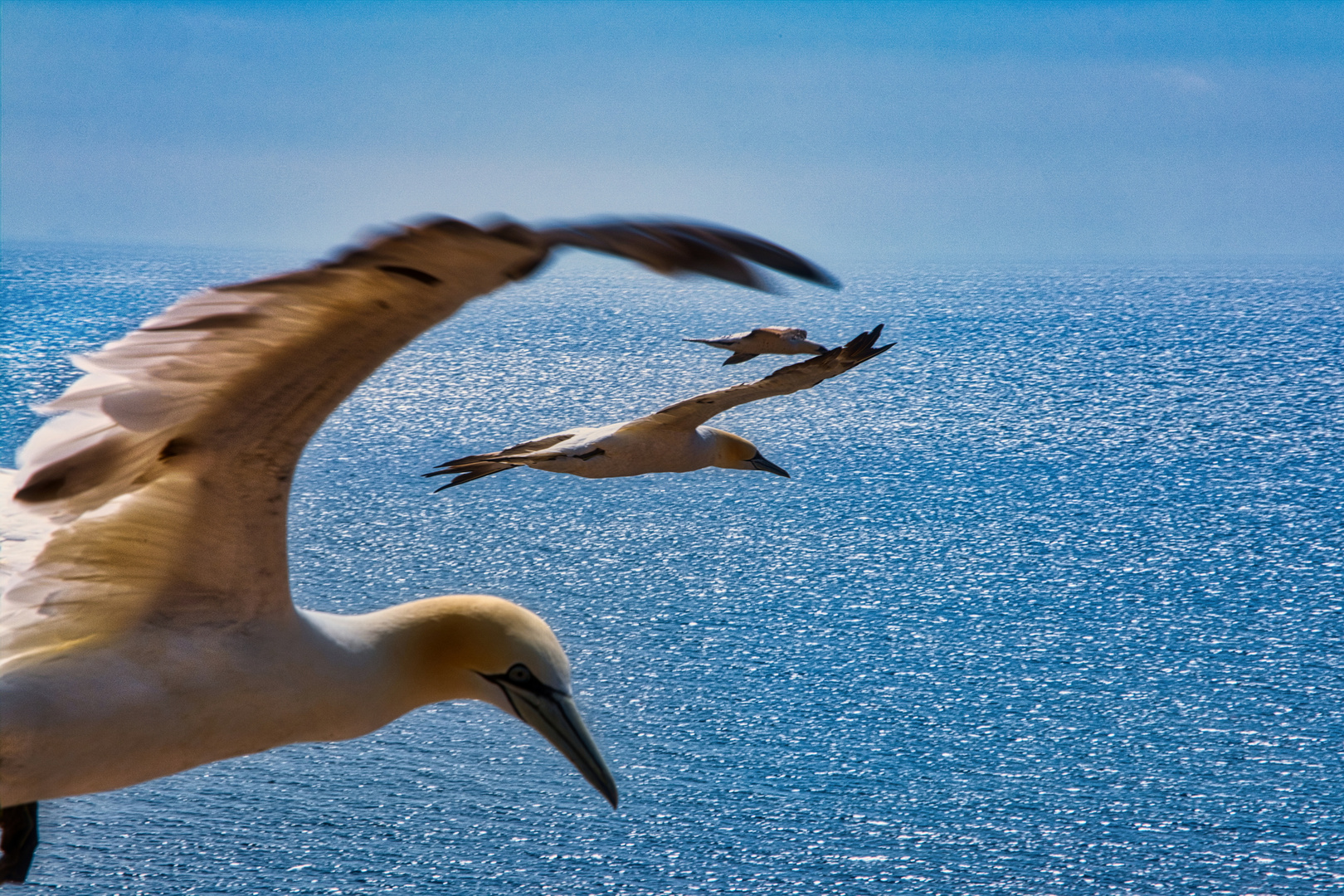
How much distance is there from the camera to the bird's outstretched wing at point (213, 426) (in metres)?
2.14

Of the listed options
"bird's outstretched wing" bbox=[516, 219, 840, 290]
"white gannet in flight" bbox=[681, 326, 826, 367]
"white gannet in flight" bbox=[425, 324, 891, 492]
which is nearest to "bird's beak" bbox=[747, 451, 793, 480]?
"white gannet in flight" bbox=[425, 324, 891, 492]

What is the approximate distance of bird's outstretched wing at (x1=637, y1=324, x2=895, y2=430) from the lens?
620cm

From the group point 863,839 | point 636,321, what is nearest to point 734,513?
point 863,839

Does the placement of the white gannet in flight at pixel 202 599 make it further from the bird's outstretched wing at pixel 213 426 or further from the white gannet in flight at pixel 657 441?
the white gannet in flight at pixel 657 441

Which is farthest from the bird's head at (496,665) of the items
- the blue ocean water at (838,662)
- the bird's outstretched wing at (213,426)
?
the blue ocean water at (838,662)

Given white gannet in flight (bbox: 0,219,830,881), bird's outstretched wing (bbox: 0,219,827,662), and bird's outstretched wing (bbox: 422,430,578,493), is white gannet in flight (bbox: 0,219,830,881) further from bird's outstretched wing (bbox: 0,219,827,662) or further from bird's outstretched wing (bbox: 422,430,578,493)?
bird's outstretched wing (bbox: 422,430,578,493)

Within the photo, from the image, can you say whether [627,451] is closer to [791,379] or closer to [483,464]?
[483,464]

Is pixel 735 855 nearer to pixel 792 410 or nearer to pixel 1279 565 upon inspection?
pixel 1279 565

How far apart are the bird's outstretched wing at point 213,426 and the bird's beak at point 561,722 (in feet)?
2.09

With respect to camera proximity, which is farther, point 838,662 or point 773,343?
point 838,662

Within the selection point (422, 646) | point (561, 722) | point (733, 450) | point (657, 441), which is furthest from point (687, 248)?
point (733, 450)

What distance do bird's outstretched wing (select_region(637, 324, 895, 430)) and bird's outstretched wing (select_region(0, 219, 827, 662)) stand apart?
3380mm

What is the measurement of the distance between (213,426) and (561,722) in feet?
3.64

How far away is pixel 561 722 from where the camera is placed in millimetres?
3166
